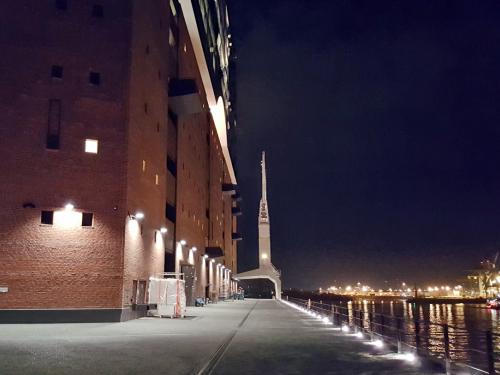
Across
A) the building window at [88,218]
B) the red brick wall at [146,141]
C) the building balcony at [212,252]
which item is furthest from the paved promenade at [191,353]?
the building balcony at [212,252]

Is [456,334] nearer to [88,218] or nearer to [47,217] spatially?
[88,218]

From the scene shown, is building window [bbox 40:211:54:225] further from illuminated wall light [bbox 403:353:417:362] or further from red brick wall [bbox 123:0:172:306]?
illuminated wall light [bbox 403:353:417:362]

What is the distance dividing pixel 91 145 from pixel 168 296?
29.3 ft

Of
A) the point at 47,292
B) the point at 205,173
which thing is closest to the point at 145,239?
the point at 47,292

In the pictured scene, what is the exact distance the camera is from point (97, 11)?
1011 inches

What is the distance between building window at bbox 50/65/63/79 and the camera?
2414cm

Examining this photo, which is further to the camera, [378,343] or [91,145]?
[91,145]

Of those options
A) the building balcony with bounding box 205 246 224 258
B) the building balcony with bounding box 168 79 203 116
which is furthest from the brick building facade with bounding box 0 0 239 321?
the building balcony with bounding box 205 246 224 258

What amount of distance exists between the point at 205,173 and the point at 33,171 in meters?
37.5

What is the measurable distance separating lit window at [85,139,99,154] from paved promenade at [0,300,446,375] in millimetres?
8918

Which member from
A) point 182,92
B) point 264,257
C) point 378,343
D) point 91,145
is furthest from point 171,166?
point 264,257

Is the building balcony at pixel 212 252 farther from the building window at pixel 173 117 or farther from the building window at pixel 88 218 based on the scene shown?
the building window at pixel 88 218

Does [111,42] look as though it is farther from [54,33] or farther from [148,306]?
[148,306]

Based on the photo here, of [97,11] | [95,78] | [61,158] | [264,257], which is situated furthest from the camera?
[264,257]
